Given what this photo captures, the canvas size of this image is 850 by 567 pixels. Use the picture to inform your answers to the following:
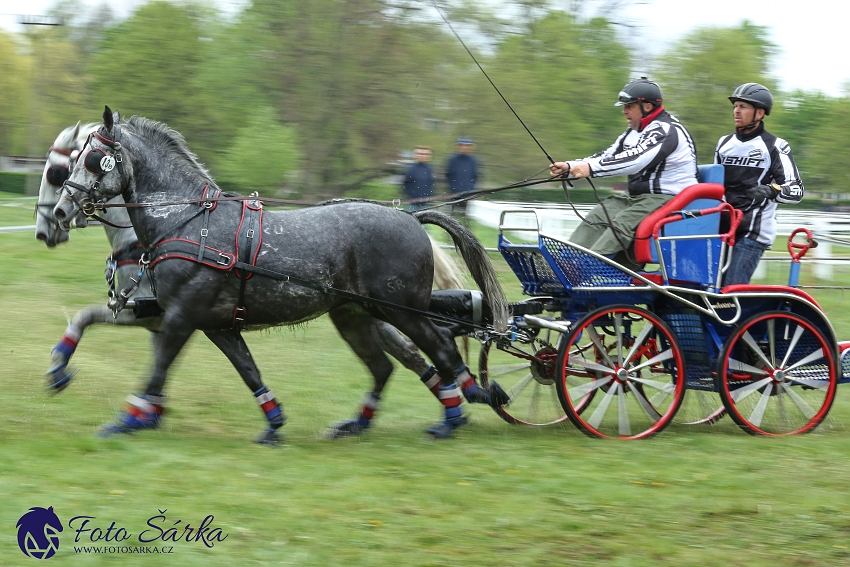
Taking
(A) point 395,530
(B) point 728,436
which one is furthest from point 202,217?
(B) point 728,436

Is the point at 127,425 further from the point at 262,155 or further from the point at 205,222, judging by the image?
the point at 262,155

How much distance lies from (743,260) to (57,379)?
4754 millimetres

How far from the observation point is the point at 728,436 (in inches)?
248

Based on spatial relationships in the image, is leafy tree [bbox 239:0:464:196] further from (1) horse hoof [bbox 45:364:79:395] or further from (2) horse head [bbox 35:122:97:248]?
(1) horse hoof [bbox 45:364:79:395]

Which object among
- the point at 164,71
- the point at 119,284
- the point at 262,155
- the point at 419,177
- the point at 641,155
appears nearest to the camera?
the point at 641,155

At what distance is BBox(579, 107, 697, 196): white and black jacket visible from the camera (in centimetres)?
609

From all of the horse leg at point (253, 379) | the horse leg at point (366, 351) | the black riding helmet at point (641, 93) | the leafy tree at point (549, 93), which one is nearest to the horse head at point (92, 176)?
the horse leg at point (253, 379)

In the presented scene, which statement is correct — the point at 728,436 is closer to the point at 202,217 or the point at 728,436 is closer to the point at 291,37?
the point at 202,217

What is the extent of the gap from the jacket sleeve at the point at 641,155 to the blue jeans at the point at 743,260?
896mm

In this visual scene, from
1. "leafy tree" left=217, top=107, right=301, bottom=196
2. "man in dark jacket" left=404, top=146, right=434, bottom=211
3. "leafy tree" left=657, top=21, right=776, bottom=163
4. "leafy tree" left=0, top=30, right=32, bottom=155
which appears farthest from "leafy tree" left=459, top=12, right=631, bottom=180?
"leafy tree" left=0, top=30, right=32, bottom=155

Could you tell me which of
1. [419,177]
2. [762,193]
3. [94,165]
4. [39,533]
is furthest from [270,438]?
[419,177]

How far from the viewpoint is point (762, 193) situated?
6.32 meters

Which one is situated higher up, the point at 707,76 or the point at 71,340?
the point at 707,76

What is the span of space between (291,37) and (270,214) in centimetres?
1418
